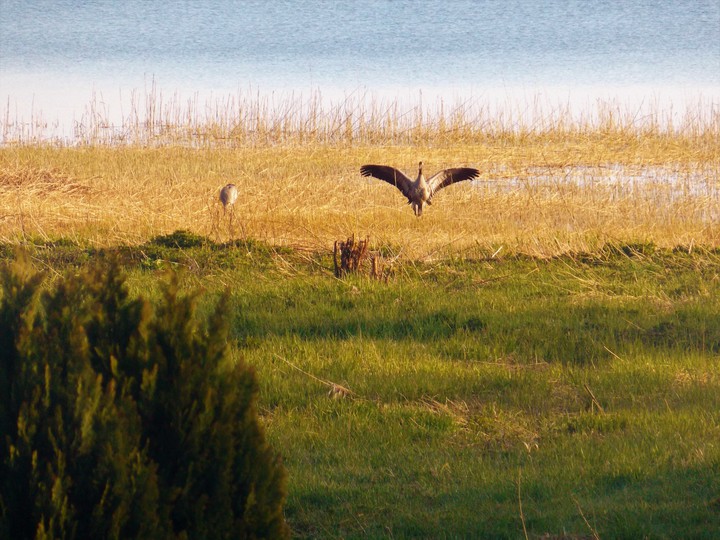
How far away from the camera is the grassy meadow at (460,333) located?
14.7 feet

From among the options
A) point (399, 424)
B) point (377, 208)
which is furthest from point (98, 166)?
point (399, 424)

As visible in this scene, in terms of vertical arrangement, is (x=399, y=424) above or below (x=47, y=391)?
below

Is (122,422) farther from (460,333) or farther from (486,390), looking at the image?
(460,333)

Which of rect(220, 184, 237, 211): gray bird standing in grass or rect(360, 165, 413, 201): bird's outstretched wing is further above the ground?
rect(360, 165, 413, 201): bird's outstretched wing

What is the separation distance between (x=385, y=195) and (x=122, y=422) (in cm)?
1655

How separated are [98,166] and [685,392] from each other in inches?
767

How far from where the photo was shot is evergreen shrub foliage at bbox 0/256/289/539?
87.6 inches

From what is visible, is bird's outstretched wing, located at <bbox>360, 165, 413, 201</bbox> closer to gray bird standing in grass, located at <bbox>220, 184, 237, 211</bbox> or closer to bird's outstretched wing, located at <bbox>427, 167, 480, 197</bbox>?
bird's outstretched wing, located at <bbox>427, 167, 480, 197</bbox>

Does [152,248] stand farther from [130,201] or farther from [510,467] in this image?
[510,467]

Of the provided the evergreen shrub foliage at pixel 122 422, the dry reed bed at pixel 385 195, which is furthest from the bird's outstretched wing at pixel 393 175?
the evergreen shrub foliage at pixel 122 422

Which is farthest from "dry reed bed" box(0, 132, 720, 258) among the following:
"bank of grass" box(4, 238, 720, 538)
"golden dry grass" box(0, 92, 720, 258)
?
"bank of grass" box(4, 238, 720, 538)

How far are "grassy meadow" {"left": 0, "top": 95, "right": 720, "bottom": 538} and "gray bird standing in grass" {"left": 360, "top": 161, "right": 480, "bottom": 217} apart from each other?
0.62m

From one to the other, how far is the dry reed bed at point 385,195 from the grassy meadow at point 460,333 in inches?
3.8

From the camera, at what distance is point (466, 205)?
1775 centimetres
